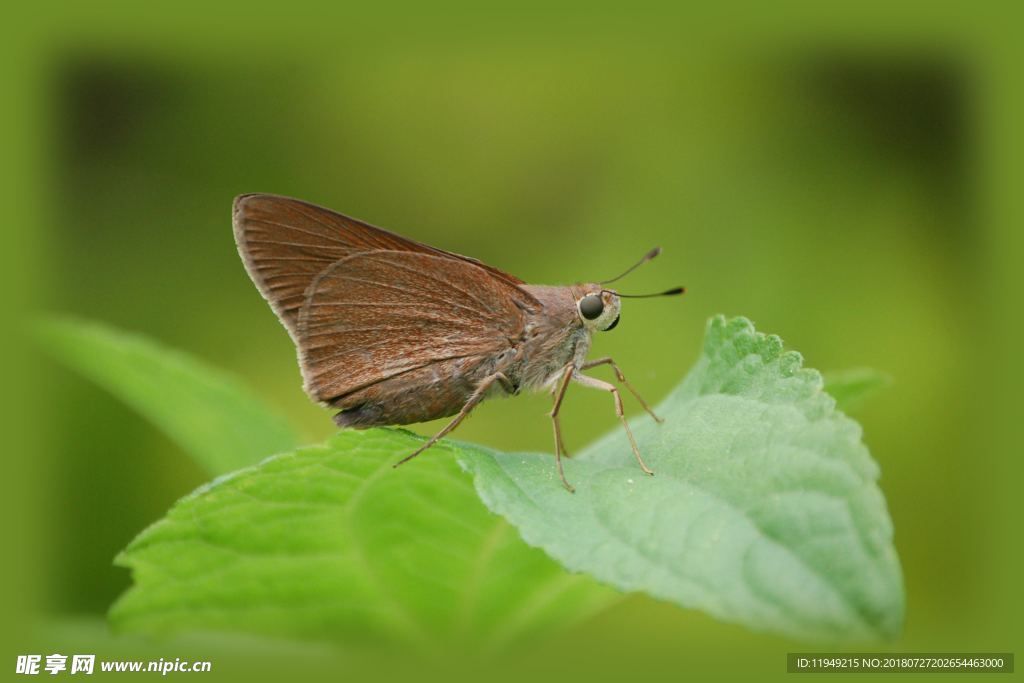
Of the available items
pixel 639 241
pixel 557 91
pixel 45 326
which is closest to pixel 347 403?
pixel 45 326

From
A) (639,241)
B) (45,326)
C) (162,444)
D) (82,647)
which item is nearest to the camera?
(82,647)

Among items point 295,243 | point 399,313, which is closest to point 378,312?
point 399,313

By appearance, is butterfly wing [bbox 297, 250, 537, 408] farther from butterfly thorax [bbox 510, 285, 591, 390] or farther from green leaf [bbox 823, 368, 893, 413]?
green leaf [bbox 823, 368, 893, 413]

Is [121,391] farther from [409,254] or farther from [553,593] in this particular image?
[553,593]

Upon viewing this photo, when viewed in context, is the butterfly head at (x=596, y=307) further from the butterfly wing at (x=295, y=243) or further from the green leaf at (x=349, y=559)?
the green leaf at (x=349, y=559)

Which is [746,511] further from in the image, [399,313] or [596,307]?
[399,313]

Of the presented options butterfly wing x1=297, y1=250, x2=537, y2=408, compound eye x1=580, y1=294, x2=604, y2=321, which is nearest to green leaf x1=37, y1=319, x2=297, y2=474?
butterfly wing x1=297, y1=250, x2=537, y2=408
